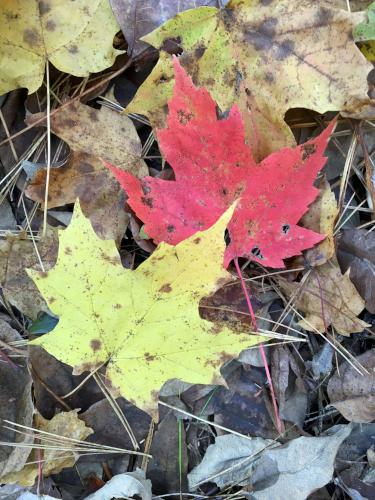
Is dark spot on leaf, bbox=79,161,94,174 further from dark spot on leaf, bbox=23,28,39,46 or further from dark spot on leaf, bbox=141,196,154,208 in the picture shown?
dark spot on leaf, bbox=23,28,39,46

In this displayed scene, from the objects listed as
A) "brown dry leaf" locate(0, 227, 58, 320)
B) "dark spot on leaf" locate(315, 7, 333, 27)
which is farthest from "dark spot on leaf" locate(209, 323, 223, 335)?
"dark spot on leaf" locate(315, 7, 333, 27)

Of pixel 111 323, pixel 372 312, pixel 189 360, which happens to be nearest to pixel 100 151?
pixel 111 323

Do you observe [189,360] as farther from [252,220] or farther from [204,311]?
[252,220]

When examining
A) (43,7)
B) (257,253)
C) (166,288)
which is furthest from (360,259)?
(43,7)

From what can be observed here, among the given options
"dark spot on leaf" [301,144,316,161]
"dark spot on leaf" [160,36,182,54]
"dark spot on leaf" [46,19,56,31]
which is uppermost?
"dark spot on leaf" [46,19,56,31]

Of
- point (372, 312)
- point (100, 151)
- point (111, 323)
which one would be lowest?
point (372, 312)

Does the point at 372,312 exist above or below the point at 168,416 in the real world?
above

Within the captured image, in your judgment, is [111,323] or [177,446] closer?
[111,323]

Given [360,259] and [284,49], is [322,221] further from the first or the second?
[284,49]
